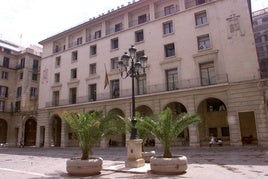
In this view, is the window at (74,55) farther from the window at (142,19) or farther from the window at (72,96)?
the window at (142,19)

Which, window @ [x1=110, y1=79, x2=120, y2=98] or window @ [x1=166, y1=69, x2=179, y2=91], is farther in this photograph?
window @ [x1=110, y1=79, x2=120, y2=98]

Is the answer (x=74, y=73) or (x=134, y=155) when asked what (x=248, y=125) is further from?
(x=74, y=73)

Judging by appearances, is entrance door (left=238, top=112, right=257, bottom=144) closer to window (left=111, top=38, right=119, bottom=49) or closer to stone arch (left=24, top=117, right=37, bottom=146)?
window (left=111, top=38, right=119, bottom=49)

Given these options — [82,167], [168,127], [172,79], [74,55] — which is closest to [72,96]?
[74,55]

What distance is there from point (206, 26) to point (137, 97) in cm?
1007

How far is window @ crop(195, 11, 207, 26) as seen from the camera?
24922 mm

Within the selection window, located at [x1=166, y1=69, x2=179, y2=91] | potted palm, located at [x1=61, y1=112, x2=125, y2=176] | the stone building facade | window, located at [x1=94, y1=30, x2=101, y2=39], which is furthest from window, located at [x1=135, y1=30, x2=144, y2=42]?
potted palm, located at [x1=61, y1=112, x2=125, y2=176]

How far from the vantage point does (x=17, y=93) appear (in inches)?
1686

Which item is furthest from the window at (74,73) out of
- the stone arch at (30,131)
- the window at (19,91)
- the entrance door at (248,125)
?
the entrance door at (248,125)

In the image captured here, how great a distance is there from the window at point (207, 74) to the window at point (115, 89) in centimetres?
1007

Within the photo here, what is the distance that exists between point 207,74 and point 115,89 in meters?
11.0

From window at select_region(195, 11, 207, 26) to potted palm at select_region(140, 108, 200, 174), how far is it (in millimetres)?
16865

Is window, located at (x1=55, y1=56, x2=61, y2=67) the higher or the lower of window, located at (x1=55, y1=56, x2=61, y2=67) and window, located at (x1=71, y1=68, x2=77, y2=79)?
the higher

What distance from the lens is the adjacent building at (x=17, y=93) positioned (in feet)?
134
